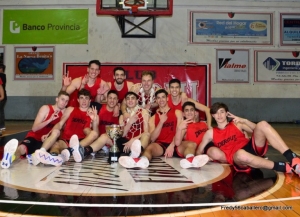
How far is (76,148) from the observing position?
3.63 m

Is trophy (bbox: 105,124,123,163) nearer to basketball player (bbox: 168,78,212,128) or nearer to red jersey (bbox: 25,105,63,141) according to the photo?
red jersey (bbox: 25,105,63,141)

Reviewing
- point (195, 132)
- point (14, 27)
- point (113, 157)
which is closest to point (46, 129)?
point (113, 157)

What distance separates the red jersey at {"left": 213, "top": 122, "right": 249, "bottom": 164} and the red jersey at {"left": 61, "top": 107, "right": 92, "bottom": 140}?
1.80 meters

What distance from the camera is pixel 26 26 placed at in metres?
10.6

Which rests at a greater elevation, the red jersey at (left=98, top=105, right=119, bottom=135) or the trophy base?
the red jersey at (left=98, top=105, right=119, bottom=135)

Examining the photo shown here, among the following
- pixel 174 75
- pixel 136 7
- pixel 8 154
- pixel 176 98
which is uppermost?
pixel 136 7

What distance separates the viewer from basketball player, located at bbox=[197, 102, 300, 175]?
3.07 metres

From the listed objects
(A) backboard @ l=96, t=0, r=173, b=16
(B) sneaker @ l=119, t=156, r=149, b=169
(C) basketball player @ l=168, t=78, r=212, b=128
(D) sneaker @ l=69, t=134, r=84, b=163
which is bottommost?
(B) sneaker @ l=119, t=156, r=149, b=169

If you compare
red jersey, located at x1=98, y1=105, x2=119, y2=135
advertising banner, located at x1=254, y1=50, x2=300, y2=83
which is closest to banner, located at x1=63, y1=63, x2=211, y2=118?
advertising banner, located at x1=254, y1=50, x2=300, y2=83

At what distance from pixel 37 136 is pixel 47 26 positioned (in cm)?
751

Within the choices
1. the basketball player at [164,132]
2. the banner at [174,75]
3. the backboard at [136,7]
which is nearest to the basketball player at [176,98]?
the basketball player at [164,132]

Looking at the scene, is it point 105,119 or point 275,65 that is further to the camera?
point 275,65

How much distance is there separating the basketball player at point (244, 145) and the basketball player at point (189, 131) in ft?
1.14

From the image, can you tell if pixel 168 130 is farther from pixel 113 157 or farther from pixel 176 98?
pixel 113 157
